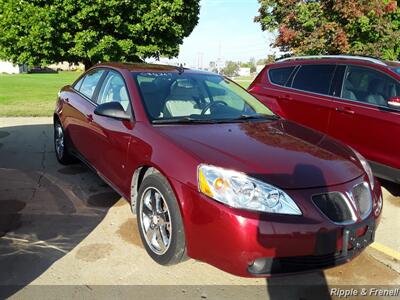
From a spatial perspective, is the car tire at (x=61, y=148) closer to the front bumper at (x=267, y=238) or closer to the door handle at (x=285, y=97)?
the door handle at (x=285, y=97)

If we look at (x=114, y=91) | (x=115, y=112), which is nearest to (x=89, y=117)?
(x=114, y=91)

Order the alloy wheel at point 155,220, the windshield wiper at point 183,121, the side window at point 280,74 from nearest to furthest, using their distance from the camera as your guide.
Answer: the alloy wheel at point 155,220 < the windshield wiper at point 183,121 < the side window at point 280,74

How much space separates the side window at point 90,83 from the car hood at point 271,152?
1.92 meters

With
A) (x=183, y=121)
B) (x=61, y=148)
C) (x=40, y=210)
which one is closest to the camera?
(x=183, y=121)

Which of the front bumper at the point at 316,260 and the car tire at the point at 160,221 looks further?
the car tire at the point at 160,221

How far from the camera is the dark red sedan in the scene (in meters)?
2.78

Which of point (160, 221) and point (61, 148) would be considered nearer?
point (160, 221)

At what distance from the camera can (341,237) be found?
9.38 ft

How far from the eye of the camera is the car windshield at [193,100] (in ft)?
13.0

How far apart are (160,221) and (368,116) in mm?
3229

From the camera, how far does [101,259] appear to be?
356cm

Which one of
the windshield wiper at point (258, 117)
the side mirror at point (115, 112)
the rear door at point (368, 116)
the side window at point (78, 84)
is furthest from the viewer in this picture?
the side window at point (78, 84)

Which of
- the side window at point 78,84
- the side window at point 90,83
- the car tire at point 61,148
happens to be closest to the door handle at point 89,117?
the side window at point 90,83

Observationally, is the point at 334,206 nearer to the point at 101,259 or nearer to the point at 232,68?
the point at 101,259
